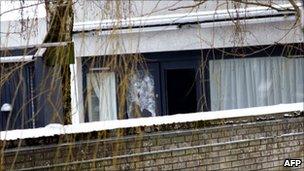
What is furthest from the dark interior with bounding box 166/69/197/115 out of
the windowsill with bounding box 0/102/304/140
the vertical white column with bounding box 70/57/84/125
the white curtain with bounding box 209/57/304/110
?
the windowsill with bounding box 0/102/304/140

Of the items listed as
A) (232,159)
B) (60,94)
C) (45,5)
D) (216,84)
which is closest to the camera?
(60,94)

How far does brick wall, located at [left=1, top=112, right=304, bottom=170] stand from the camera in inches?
271

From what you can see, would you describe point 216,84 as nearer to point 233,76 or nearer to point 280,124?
point 233,76

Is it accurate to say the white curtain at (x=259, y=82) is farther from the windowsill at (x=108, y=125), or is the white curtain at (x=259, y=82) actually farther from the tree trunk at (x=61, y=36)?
the tree trunk at (x=61, y=36)

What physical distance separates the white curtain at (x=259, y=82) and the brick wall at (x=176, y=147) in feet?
11.6

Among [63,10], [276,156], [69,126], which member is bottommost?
[276,156]

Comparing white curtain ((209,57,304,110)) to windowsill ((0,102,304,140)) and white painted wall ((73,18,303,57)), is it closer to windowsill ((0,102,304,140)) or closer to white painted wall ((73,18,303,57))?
white painted wall ((73,18,303,57))

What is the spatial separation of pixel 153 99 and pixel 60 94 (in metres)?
6.20

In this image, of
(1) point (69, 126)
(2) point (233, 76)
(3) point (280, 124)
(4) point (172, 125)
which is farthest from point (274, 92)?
(1) point (69, 126)

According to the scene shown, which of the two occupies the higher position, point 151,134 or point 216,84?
point 216,84

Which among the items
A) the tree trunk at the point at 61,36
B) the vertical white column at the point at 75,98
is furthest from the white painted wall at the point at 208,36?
the tree trunk at the point at 61,36

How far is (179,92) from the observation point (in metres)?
12.7

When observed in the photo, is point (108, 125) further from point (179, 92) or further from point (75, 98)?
point (179, 92)

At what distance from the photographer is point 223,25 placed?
1138cm
